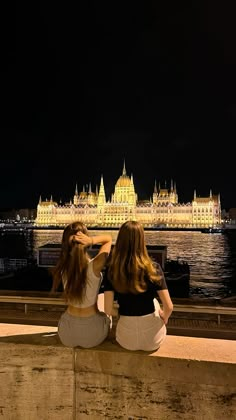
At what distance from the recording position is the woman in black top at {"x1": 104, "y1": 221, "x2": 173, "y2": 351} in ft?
7.47

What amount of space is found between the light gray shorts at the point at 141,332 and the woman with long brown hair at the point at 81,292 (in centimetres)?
14

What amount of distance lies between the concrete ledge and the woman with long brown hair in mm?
76

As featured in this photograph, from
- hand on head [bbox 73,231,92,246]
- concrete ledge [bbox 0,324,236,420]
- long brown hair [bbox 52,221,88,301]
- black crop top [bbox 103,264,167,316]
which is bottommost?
concrete ledge [bbox 0,324,236,420]

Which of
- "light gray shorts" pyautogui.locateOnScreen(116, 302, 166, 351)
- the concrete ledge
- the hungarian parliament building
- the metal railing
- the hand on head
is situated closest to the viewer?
the concrete ledge

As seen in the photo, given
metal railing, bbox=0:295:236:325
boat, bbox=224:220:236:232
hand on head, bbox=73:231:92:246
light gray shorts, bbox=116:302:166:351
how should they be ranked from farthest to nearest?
boat, bbox=224:220:236:232, metal railing, bbox=0:295:236:325, hand on head, bbox=73:231:92:246, light gray shorts, bbox=116:302:166:351

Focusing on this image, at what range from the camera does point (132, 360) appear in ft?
7.47

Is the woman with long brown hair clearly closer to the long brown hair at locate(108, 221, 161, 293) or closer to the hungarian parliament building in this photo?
the long brown hair at locate(108, 221, 161, 293)

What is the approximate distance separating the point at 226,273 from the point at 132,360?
27.0 metres

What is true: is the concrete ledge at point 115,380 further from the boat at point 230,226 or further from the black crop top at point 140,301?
the boat at point 230,226

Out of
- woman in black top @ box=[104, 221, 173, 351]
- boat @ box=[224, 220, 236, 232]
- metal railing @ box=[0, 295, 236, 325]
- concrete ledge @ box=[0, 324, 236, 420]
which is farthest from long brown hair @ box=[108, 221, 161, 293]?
boat @ box=[224, 220, 236, 232]

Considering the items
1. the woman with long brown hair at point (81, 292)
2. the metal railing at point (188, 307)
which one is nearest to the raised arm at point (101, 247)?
the woman with long brown hair at point (81, 292)

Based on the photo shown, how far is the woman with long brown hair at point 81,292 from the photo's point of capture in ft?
7.80

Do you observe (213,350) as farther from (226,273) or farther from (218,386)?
(226,273)

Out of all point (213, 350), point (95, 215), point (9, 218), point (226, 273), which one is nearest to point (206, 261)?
point (226, 273)
